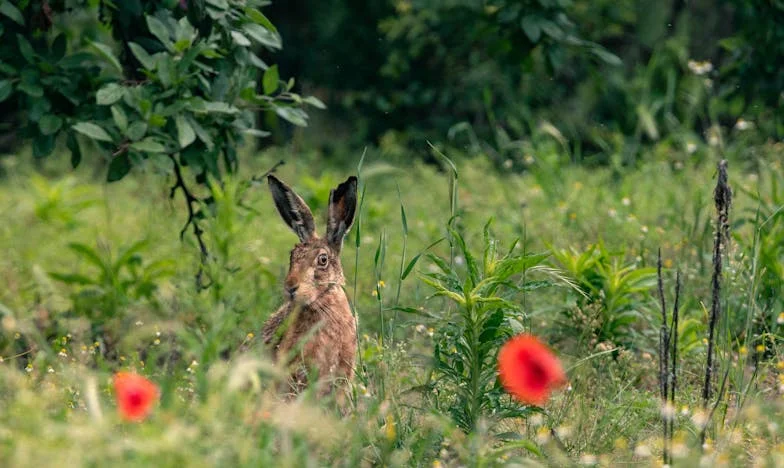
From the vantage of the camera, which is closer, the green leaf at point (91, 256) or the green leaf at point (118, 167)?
the green leaf at point (118, 167)

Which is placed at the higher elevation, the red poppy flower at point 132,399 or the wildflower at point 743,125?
the red poppy flower at point 132,399

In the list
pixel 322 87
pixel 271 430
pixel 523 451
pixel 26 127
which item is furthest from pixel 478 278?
pixel 322 87

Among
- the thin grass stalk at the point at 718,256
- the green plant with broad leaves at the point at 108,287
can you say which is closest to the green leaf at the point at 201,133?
the green plant with broad leaves at the point at 108,287

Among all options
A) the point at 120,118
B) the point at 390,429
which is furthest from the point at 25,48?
the point at 390,429

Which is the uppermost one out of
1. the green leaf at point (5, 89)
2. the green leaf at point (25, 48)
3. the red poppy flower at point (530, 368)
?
the red poppy flower at point (530, 368)

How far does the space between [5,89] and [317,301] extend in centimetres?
172

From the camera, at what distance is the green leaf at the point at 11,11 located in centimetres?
473

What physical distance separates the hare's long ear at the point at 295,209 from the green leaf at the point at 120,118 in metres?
0.72

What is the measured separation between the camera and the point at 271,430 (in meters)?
2.96

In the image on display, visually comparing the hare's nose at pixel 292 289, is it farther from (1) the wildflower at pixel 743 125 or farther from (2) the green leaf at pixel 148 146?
(1) the wildflower at pixel 743 125

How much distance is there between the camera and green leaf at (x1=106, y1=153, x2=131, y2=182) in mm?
5031

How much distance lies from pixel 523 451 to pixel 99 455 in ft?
6.01

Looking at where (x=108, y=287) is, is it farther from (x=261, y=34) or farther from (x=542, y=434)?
(x=542, y=434)

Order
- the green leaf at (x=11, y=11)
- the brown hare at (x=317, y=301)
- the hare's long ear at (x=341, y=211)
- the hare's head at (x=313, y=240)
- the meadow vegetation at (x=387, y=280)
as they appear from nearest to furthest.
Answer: the meadow vegetation at (x=387, y=280) → the brown hare at (x=317, y=301) → the hare's head at (x=313, y=240) → the hare's long ear at (x=341, y=211) → the green leaf at (x=11, y=11)
